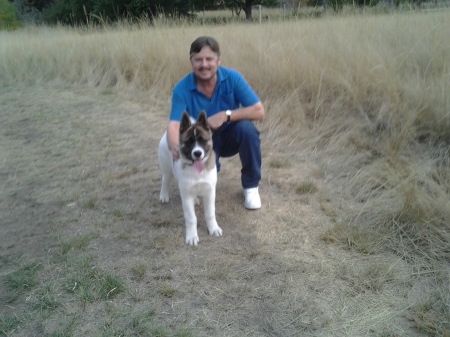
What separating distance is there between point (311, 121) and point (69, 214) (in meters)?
2.81

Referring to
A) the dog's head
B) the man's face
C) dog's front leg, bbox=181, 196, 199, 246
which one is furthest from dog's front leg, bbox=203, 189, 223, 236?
the man's face

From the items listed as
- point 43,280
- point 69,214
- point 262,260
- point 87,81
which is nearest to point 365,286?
point 262,260

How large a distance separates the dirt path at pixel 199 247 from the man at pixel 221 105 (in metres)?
0.41

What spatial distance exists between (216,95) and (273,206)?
3.43ft

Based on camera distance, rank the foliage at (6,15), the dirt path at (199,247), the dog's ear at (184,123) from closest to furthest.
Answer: the dirt path at (199,247), the dog's ear at (184,123), the foliage at (6,15)

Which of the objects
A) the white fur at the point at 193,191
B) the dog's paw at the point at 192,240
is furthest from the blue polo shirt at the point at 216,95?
the dog's paw at the point at 192,240

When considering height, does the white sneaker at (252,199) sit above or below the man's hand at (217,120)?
below

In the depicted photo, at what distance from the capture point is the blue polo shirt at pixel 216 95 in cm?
341

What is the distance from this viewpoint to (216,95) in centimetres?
349

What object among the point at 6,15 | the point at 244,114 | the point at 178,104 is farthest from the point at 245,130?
the point at 6,15

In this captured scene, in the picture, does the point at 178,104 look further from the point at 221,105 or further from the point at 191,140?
the point at 191,140

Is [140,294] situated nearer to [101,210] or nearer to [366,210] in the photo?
[101,210]

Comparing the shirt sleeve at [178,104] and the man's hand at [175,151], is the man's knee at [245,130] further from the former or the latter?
the man's hand at [175,151]

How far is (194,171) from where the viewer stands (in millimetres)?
3041
